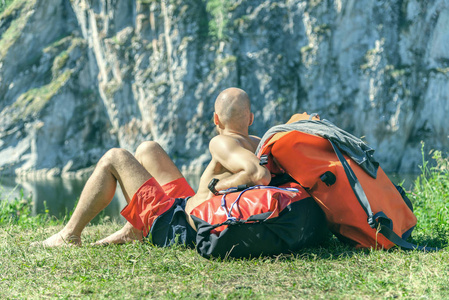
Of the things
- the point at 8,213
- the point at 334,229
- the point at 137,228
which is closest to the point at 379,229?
the point at 334,229

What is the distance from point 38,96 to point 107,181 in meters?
42.5

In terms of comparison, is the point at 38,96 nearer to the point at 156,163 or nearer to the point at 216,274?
the point at 156,163

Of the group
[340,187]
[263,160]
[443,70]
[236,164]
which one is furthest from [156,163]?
[443,70]

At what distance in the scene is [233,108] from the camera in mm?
3957

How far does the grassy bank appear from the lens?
2846 mm

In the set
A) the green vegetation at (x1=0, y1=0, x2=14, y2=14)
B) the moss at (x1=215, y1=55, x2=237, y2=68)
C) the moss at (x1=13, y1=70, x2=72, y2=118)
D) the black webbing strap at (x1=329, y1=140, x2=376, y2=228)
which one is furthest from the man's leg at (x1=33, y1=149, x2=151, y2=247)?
the green vegetation at (x1=0, y1=0, x2=14, y2=14)

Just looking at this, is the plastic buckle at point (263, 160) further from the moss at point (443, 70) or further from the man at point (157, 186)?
the moss at point (443, 70)

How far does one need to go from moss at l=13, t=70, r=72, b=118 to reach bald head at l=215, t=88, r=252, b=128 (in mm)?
41390

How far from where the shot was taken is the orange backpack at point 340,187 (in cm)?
353

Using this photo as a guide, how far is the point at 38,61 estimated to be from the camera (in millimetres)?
44531

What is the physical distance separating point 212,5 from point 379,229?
38544 millimetres

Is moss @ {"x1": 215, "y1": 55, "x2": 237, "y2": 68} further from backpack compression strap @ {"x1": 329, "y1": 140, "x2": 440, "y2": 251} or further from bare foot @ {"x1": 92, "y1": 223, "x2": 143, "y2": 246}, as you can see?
backpack compression strap @ {"x1": 329, "y1": 140, "x2": 440, "y2": 251}

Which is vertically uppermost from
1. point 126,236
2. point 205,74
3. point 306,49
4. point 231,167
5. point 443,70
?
point 231,167

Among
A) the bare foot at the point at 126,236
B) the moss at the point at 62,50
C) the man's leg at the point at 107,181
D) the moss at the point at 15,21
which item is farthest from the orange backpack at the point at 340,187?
the moss at the point at 15,21
